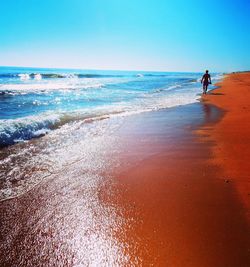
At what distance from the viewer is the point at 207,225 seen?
2.84 metres

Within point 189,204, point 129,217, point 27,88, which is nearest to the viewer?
point 129,217

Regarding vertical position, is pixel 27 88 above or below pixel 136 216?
below

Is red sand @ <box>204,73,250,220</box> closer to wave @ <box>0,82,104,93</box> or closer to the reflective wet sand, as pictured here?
the reflective wet sand

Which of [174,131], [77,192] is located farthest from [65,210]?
[174,131]

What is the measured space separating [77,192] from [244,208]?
8.10ft

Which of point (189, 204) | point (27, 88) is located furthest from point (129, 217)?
point (27, 88)

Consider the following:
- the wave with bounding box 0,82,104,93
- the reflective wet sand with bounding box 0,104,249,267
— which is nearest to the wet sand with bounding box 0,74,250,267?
the reflective wet sand with bounding box 0,104,249,267

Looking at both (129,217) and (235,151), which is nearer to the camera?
(129,217)

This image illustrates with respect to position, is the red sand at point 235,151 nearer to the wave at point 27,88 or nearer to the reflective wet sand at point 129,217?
the reflective wet sand at point 129,217

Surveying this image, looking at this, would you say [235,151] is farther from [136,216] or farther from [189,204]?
[136,216]

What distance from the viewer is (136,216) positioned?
306 centimetres

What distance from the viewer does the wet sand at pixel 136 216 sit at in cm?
242

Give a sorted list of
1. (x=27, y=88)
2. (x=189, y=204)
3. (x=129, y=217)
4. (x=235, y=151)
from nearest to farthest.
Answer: (x=129, y=217), (x=189, y=204), (x=235, y=151), (x=27, y=88)

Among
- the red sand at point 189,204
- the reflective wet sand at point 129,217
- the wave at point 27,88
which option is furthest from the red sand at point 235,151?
the wave at point 27,88
